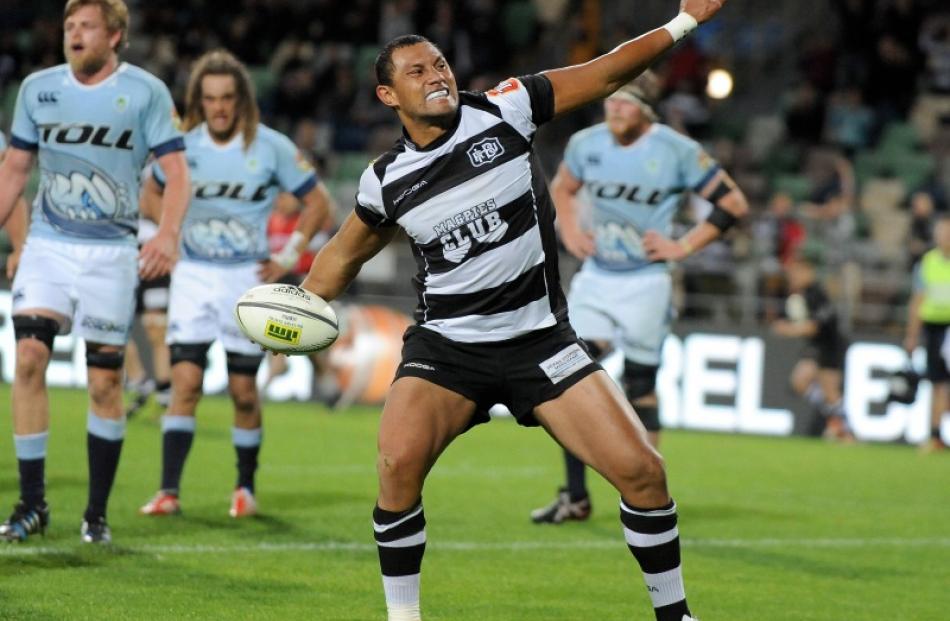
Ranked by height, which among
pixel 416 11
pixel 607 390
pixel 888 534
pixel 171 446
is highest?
pixel 416 11

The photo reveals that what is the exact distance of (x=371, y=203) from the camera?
6.15m

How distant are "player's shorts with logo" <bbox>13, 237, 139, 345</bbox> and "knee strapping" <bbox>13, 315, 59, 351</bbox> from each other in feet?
0.23

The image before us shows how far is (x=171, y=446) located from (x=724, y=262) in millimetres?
11274

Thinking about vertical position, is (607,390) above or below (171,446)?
above

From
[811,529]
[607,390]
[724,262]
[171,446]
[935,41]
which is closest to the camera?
[607,390]

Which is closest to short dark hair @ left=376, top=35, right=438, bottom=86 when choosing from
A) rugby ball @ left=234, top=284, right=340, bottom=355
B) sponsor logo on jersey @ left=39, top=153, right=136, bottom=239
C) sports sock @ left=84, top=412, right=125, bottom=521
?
rugby ball @ left=234, top=284, right=340, bottom=355

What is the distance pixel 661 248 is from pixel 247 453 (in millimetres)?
2822

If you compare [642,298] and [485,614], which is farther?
[642,298]

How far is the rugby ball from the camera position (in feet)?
20.4

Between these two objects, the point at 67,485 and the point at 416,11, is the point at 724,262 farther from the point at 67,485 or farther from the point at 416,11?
the point at 67,485

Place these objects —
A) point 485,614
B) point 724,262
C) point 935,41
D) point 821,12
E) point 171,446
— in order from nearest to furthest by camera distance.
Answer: point 485,614
point 171,446
point 724,262
point 935,41
point 821,12

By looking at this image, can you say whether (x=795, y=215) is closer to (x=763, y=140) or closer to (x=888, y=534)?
(x=763, y=140)

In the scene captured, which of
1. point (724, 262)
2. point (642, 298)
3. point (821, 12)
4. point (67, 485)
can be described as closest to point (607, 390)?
point (642, 298)

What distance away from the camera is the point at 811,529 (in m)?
10.2
